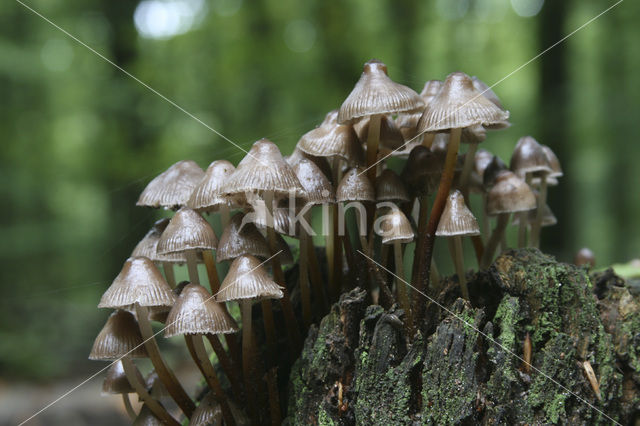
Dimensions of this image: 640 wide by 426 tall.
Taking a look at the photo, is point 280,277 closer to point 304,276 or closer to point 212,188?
point 304,276

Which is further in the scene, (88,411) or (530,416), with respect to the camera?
(88,411)

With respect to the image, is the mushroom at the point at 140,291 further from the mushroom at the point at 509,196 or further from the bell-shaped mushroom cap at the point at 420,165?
the mushroom at the point at 509,196

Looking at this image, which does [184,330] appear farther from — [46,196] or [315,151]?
[46,196]

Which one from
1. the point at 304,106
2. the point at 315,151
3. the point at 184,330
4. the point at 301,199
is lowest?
the point at 184,330

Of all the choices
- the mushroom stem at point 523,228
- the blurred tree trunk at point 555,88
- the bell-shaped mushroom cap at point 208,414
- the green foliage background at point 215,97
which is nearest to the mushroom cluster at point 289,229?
the bell-shaped mushroom cap at point 208,414

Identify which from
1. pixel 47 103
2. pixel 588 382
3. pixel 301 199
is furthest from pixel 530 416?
pixel 47 103
